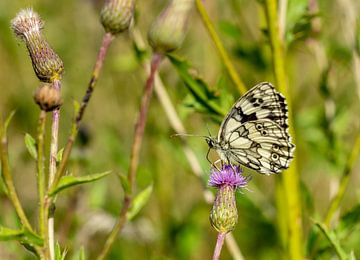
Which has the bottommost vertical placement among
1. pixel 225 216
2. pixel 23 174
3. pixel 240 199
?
pixel 225 216

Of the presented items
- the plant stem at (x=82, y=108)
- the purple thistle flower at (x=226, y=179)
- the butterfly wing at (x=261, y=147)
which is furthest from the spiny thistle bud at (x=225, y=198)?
the plant stem at (x=82, y=108)

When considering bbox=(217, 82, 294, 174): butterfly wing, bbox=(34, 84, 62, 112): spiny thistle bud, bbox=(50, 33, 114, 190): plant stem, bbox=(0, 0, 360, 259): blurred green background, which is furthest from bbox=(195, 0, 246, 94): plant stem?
bbox=(34, 84, 62, 112): spiny thistle bud

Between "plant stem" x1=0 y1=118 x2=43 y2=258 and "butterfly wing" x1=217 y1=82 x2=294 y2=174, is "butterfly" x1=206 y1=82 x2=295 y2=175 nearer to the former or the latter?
"butterfly wing" x1=217 y1=82 x2=294 y2=174

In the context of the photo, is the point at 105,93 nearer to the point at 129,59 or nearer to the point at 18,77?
the point at 18,77

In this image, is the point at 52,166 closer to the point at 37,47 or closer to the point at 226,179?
the point at 37,47

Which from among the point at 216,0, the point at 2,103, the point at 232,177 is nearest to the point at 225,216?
the point at 232,177

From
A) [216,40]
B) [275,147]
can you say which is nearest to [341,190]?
[275,147]
